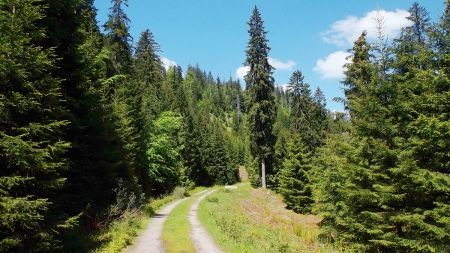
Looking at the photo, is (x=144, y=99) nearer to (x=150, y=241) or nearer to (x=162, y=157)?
(x=162, y=157)

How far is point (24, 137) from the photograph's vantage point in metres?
12.0

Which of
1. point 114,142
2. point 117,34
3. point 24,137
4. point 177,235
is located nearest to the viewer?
point 24,137

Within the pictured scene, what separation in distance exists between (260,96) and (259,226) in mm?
23784

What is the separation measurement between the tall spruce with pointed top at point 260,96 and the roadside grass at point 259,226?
5.60 m

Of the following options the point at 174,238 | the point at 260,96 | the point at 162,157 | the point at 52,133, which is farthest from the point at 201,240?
the point at 260,96

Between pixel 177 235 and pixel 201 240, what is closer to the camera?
pixel 201 240

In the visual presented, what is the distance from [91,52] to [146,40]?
5066 centimetres

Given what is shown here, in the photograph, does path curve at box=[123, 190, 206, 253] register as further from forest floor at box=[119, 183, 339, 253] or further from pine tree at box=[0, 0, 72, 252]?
pine tree at box=[0, 0, 72, 252]

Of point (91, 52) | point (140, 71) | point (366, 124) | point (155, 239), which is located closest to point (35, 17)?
point (91, 52)

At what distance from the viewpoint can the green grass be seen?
1617 centimetres

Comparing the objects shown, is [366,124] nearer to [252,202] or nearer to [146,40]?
[252,202]

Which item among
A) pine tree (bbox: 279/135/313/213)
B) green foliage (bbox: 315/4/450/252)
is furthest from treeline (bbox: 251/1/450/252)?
pine tree (bbox: 279/135/313/213)

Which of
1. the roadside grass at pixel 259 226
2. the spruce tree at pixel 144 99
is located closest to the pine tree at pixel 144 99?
the spruce tree at pixel 144 99

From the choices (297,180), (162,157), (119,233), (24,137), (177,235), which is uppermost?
(24,137)
